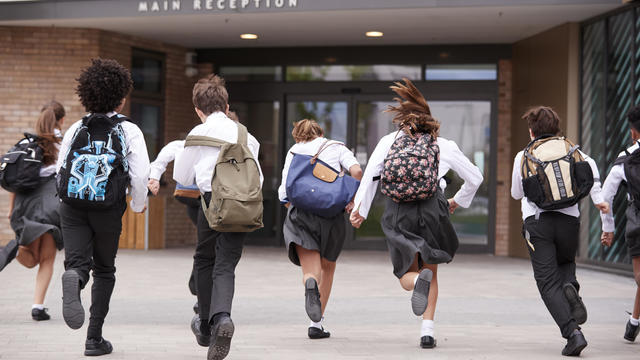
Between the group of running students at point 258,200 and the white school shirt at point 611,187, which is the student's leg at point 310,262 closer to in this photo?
the group of running students at point 258,200

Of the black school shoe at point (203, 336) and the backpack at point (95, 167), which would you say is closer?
the backpack at point (95, 167)

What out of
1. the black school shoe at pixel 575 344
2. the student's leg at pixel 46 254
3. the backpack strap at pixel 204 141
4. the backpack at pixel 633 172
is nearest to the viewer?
the backpack strap at pixel 204 141

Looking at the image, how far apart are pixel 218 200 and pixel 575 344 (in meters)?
2.68

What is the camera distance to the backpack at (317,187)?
6.94 m

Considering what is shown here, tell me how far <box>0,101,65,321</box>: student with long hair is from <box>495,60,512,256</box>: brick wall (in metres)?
9.15

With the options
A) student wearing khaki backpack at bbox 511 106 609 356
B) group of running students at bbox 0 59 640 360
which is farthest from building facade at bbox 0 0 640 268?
student wearing khaki backpack at bbox 511 106 609 356

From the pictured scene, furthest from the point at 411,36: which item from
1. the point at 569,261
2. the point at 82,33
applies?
the point at 569,261

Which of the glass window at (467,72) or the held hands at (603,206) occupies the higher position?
the glass window at (467,72)

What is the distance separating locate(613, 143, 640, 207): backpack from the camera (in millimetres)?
6855

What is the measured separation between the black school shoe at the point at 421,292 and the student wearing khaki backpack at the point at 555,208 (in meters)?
0.87

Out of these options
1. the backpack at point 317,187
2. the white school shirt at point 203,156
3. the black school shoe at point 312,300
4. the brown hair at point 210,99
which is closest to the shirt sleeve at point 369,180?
the backpack at point 317,187

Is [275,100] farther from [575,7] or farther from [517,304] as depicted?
[517,304]

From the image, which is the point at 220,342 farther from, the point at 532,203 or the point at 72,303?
the point at 532,203

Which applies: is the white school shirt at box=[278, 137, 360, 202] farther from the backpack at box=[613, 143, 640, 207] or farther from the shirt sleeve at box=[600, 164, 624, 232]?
the backpack at box=[613, 143, 640, 207]
